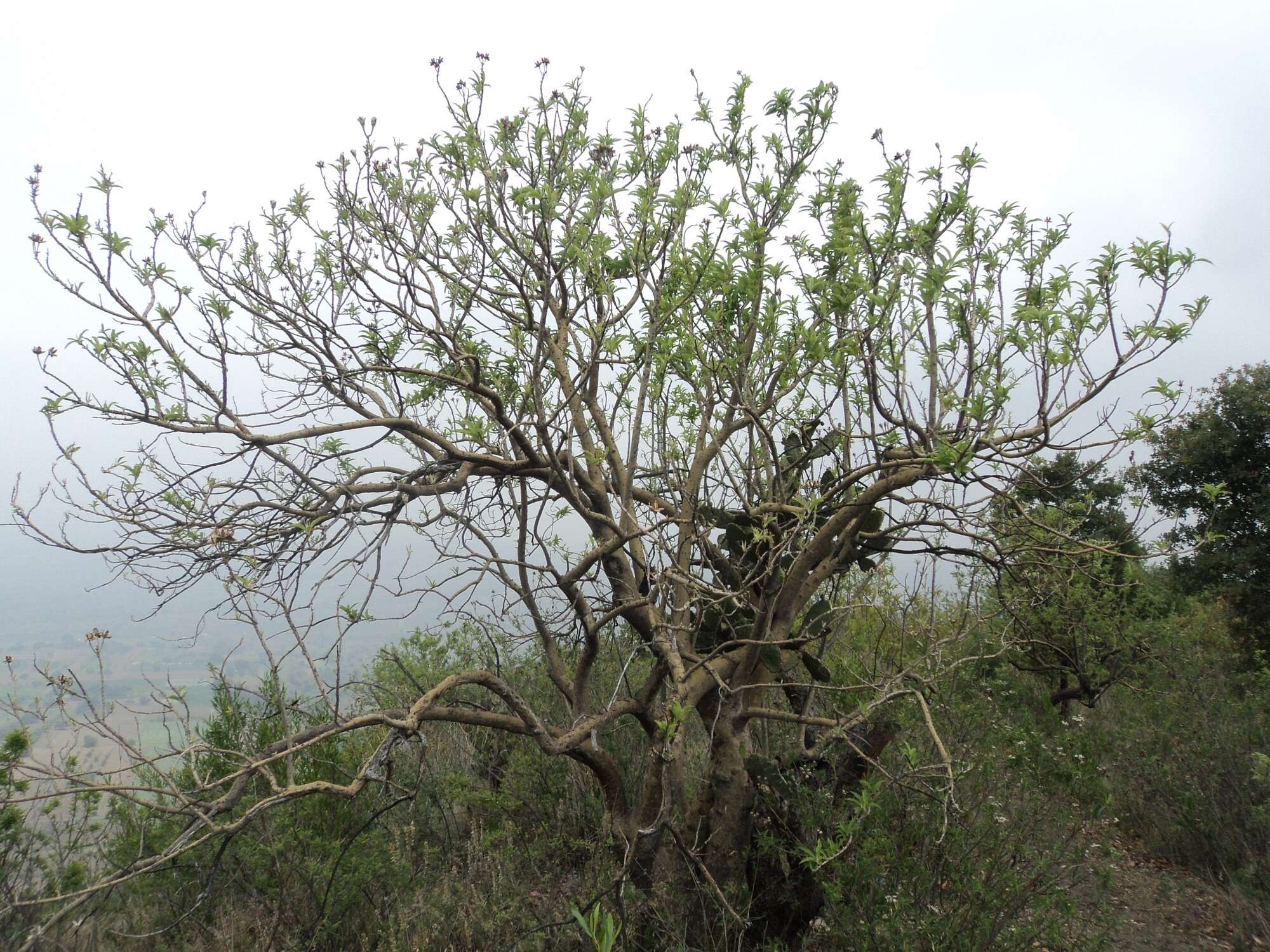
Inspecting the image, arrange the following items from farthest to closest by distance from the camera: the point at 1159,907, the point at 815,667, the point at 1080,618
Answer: the point at 1080,618
the point at 1159,907
the point at 815,667

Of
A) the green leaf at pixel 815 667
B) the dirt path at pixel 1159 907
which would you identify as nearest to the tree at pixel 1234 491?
the dirt path at pixel 1159 907

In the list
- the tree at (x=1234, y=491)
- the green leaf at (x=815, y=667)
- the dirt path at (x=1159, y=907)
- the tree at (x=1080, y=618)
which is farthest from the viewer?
the tree at (x=1234, y=491)

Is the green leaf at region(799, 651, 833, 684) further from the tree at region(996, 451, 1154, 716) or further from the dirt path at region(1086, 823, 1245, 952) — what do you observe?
the dirt path at region(1086, 823, 1245, 952)

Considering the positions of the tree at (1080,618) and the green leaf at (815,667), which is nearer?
the green leaf at (815,667)

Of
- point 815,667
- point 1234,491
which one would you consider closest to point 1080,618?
point 1234,491

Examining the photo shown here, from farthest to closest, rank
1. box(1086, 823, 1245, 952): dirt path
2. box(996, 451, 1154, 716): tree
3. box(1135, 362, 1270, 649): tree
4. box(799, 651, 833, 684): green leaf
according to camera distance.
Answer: box(1135, 362, 1270, 649): tree → box(996, 451, 1154, 716): tree → box(1086, 823, 1245, 952): dirt path → box(799, 651, 833, 684): green leaf

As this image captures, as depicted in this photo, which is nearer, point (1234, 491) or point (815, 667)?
point (815, 667)

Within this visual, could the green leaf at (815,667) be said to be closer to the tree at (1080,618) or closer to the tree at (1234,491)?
the tree at (1080,618)

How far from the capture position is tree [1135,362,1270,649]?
28.6 ft

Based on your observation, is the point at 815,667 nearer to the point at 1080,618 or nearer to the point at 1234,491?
the point at 1080,618

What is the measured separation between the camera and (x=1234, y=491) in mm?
9180

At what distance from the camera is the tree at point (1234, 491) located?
8719 mm

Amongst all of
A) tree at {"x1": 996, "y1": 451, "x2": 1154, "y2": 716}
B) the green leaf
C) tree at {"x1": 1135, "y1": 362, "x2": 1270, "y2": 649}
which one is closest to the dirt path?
tree at {"x1": 996, "y1": 451, "x2": 1154, "y2": 716}

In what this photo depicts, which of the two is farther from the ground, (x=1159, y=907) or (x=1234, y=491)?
(x=1234, y=491)
